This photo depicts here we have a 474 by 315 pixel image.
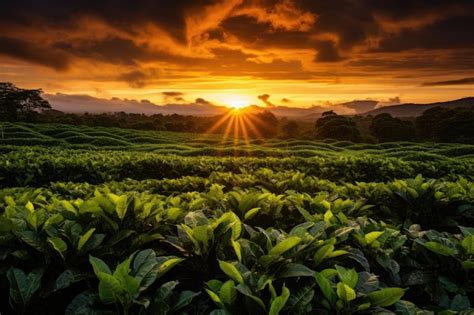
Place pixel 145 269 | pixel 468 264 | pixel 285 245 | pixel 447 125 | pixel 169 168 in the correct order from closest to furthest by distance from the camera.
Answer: pixel 145 269
pixel 285 245
pixel 468 264
pixel 169 168
pixel 447 125

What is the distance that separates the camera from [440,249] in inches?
101

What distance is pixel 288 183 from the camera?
18.1 feet

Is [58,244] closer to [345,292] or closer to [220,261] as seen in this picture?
[220,261]

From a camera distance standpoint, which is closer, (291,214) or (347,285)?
(347,285)

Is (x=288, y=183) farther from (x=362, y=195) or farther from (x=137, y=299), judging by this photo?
(x=137, y=299)

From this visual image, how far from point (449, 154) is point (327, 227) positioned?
2174 cm

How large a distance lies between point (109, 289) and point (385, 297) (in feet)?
4.42

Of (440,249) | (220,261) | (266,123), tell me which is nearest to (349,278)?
(220,261)

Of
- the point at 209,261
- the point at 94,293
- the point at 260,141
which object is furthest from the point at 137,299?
the point at 260,141

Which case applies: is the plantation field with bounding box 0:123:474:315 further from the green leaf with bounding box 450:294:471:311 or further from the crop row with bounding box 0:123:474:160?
the crop row with bounding box 0:123:474:160

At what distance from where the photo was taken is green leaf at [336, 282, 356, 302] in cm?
188

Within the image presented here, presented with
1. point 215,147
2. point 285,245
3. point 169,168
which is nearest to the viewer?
point 285,245

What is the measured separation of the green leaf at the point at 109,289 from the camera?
5.93ft

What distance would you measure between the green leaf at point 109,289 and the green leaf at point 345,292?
1043 mm
